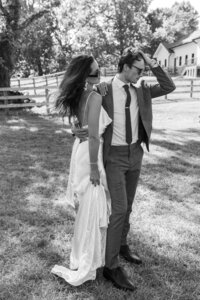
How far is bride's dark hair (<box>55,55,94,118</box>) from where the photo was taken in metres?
2.77

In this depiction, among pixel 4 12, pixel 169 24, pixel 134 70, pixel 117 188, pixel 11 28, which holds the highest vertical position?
pixel 169 24

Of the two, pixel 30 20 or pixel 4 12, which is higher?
pixel 4 12

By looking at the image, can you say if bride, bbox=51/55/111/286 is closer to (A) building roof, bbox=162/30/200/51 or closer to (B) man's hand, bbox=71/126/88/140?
(B) man's hand, bbox=71/126/88/140

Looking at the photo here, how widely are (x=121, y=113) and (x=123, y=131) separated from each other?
16 centimetres

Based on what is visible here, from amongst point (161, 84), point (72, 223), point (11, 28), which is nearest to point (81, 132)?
point (161, 84)

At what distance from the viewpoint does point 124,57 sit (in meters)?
2.90

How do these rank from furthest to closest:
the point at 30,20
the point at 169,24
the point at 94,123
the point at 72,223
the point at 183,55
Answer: the point at 169,24, the point at 183,55, the point at 30,20, the point at 72,223, the point at 94,123

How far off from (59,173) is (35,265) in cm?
291

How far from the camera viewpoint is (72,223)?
4344 millimetres

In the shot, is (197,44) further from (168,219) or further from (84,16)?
(168,219)

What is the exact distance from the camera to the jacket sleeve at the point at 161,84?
10.1ft

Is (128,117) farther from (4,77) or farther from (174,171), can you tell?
(4,77)

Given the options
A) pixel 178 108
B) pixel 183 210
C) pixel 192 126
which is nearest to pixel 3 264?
pixel 183 210

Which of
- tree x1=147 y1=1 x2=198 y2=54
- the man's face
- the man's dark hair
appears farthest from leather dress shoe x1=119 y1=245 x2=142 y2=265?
tree x1=147 y1=1 x2=198 y2=54
